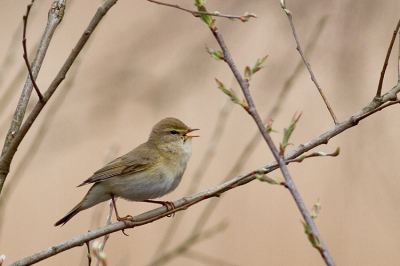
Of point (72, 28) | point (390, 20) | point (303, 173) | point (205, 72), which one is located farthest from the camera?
point (72, 28)

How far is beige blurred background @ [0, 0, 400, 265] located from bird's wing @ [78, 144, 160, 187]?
0.76ft

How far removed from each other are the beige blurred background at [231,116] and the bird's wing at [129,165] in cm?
23

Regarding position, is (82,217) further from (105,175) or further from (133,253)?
(105,175)

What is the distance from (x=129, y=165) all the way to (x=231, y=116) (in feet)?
7.06

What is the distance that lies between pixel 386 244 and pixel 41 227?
3.12m

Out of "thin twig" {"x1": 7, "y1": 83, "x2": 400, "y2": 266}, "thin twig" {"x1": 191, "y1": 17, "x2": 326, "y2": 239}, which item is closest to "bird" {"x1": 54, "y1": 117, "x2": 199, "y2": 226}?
"thin twig" {"x1": 191, "y1": 17, "x2": 326, "y2": 239}

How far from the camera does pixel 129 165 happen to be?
3467mm

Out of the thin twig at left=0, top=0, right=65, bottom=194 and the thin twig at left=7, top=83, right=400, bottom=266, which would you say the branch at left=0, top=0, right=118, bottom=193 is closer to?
the thin twig at left=0, top=0, right=65, bottom=194

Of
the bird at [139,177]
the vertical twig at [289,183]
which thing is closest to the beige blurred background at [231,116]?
the bird at [139,177]

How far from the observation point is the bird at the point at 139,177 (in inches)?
131

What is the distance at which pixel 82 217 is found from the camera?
186 inches

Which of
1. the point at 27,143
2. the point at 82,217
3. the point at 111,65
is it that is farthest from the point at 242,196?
the point at 27,143

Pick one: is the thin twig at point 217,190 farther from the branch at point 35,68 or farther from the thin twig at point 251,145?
the thin twig at point 251,145

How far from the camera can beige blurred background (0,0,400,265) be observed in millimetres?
3600
